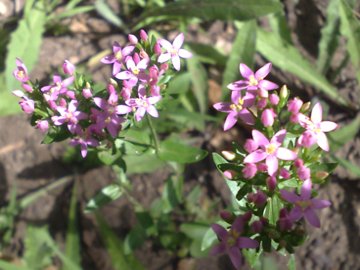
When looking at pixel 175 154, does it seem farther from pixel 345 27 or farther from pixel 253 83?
pixel 345 27

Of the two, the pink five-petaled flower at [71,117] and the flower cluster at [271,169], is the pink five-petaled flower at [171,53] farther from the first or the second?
the pink five-petaled flower at [71,117]

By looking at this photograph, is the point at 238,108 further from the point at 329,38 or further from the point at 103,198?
the point at 329,38

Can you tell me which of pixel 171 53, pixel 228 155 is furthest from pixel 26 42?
pixel 228 155

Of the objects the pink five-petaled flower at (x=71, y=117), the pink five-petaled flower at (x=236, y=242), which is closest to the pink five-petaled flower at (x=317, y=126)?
the pink five-petaled flower at (x=236, y=242)

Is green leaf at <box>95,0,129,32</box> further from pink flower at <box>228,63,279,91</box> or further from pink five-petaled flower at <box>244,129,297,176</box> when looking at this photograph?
pink five-petaled flower at <box>244,129,297,176</box>

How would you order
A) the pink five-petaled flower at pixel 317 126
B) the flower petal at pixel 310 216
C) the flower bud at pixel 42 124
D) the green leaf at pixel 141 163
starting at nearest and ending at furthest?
1. the flower petal at pixel 310 216
2. the pink five-petaled flower at pixel 317 126
3. the flower bud at pixel 42 124
4. the green leaf at pixel 141 163

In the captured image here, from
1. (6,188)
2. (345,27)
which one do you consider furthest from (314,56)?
(6,188)
